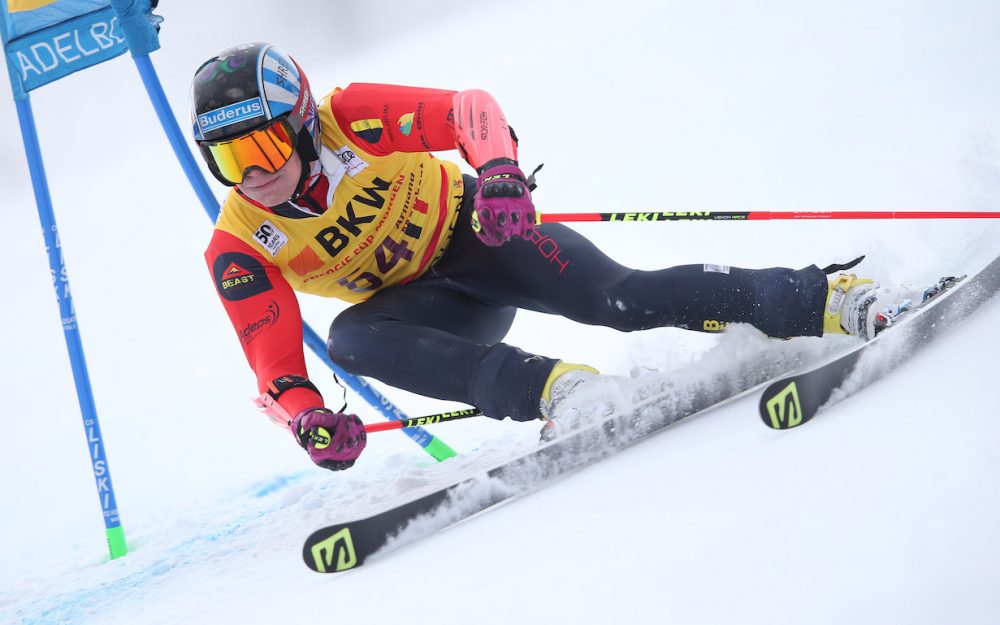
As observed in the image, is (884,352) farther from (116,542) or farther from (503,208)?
(116,542)

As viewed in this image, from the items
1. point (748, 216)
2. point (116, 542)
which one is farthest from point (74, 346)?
point (748, 216)

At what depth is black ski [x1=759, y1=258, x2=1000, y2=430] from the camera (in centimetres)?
167

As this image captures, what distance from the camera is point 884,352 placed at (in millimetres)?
1808

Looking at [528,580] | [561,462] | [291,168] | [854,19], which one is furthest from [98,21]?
[854,19]

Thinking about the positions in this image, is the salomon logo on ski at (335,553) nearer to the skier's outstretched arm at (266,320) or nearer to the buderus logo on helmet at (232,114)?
the skier's outstretched arm at (266,320)

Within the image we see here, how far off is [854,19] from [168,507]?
5793mm

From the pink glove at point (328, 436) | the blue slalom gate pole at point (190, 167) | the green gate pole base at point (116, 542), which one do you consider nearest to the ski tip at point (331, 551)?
the pink glove at point (328, 436)

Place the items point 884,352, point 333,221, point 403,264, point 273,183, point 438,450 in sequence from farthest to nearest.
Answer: point 438,450 → point 403,264 → point 333,221 → point 273,183 → point 884,352

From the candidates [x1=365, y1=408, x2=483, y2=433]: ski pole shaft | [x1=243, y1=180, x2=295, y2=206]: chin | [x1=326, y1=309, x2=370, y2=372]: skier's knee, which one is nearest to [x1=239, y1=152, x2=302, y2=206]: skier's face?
[x1=243, y1=180, x2=295, y2=206]: chin

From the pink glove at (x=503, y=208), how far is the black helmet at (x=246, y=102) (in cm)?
57

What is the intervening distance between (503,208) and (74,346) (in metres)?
1.89

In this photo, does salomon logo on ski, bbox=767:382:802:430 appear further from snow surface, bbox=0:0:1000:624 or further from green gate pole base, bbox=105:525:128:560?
green gate pole base, bbox=105:525:128:560

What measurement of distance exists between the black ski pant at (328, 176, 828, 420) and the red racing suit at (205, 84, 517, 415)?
0.55ft

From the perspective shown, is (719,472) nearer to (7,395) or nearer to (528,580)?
(528,580)
